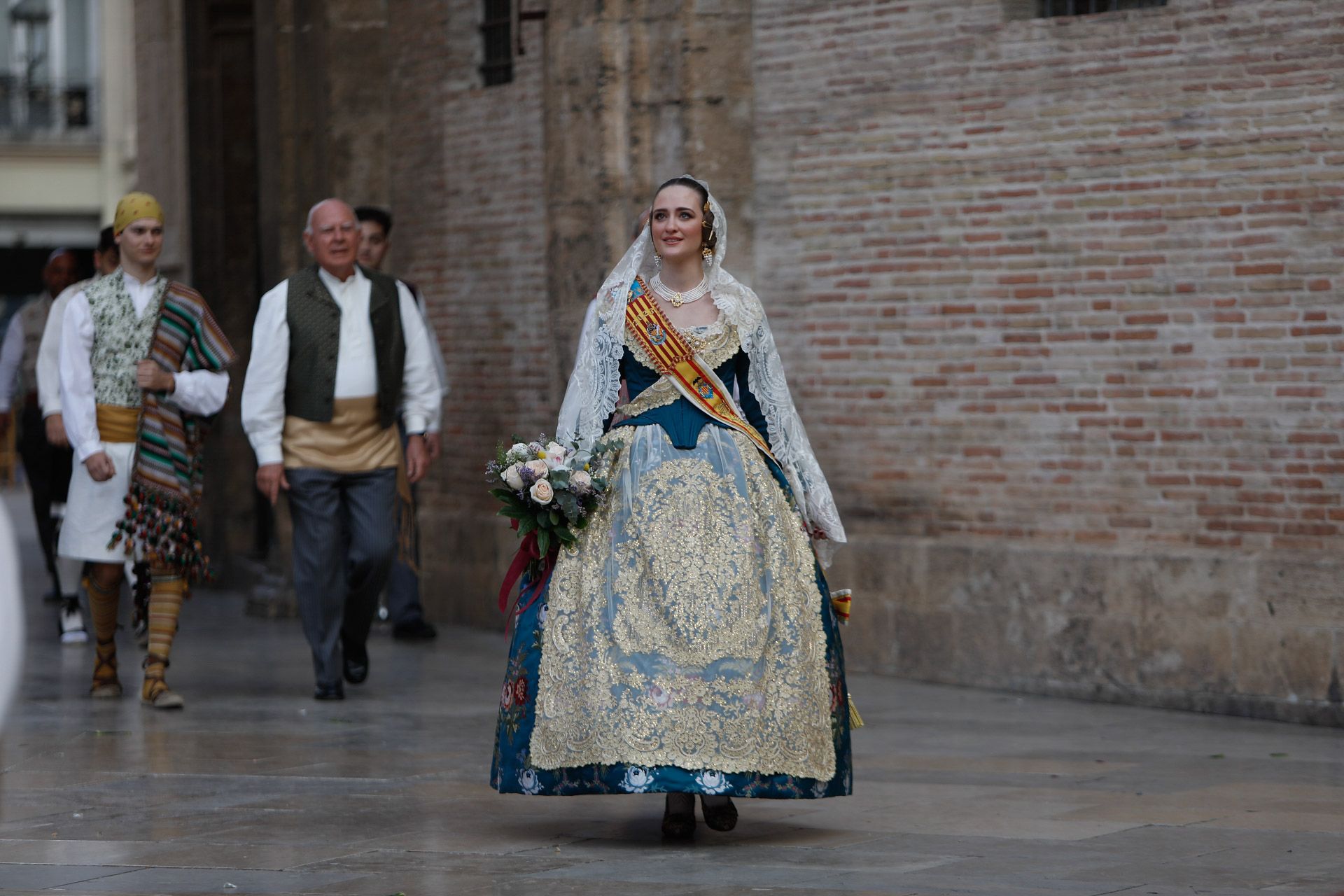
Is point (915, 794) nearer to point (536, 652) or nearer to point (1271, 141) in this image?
point (536, 652)

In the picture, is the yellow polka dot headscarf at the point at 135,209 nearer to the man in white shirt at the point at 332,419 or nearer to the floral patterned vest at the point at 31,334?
the man in white shirt at the point at 332,419

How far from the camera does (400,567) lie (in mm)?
12234

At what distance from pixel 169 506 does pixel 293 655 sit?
2363mm

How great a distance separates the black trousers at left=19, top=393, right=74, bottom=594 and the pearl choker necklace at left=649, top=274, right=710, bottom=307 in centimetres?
717

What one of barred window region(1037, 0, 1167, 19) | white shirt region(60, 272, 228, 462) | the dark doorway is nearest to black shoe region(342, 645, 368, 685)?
white shirt region(60, 272, 228, 462)

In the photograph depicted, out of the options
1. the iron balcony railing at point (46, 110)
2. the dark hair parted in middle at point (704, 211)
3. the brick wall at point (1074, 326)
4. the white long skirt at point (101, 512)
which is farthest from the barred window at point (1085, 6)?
the iron balcony railing at point (46, 110)

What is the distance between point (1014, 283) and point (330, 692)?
3630 mm

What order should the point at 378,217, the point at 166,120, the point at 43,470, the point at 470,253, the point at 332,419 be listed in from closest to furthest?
the point at 332,419 < the point at 378,217 < the point at 470,253 < the point at 43,470 < the point at 166,120

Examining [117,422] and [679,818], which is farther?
[117,422]

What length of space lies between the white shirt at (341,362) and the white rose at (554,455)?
3087mm

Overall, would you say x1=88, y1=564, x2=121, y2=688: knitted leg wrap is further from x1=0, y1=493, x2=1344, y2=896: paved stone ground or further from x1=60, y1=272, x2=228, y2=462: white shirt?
x1=60, y1=272, x2=228, y2=462: white shirt

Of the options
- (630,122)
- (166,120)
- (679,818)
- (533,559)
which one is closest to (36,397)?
(166,120)

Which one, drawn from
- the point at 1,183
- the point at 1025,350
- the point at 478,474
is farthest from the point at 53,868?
the point at 1,183

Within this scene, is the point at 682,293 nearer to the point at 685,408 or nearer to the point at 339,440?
the point at 685,408
